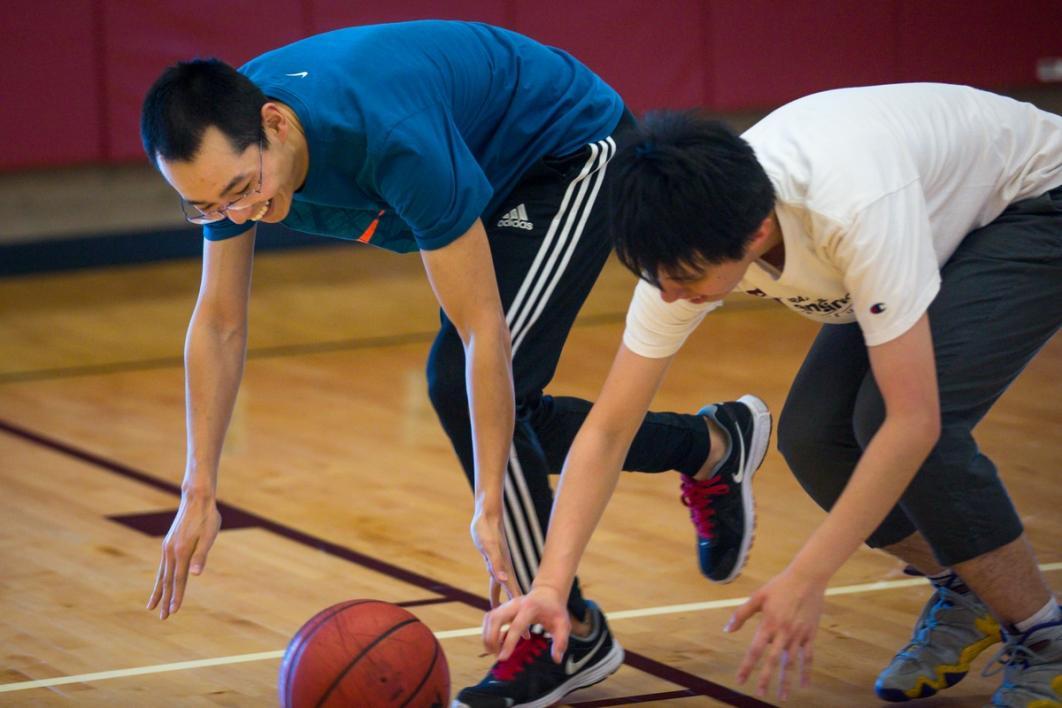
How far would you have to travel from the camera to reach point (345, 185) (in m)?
2.56

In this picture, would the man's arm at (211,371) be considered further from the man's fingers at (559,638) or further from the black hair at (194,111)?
the man's fingers at (559,638)

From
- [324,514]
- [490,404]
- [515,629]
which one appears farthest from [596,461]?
[324,514]

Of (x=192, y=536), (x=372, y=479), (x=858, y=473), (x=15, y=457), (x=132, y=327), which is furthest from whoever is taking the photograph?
(x=132, y=327)

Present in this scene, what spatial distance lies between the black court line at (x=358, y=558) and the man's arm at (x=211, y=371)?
864mm

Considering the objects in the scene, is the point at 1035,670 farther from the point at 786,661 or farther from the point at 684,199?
the point at 684,199

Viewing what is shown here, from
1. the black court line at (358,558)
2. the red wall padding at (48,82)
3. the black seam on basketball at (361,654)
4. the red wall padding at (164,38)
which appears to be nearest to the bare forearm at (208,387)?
the black seam on basketball at (361,654)

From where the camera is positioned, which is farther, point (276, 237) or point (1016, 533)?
point (276, 237)

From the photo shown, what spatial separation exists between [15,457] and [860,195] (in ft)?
11.3

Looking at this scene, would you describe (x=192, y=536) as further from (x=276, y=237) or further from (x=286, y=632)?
(x=276, y=237)

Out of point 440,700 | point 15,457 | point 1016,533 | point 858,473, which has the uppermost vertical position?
point 858,473

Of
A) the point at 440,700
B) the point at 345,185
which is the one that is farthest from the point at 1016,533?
the point at 345,185

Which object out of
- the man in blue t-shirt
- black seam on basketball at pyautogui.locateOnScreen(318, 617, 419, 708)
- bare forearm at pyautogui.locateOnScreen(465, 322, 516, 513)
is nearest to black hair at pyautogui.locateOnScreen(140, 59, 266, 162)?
the man in blue t-shirt

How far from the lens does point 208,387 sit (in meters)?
2.78

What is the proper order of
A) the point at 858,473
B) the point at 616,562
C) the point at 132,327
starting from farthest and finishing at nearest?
1. the point at 132,327
2. the point at 616,562
3. the point at 858,473
